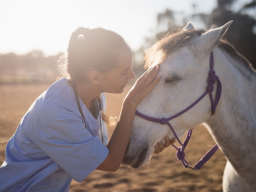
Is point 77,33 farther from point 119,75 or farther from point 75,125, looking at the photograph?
point 75,125

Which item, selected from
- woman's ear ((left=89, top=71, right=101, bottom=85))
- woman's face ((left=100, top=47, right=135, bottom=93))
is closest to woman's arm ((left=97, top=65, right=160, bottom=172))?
woman's face ((left=100, top=47, right=135, bottom=93))

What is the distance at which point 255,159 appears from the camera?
1.74 metres

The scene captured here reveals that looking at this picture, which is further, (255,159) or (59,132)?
(255,159)

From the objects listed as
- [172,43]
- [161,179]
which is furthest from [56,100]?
[161,179]

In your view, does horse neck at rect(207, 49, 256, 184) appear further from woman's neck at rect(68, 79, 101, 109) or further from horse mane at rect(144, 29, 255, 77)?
woman's neck at rect(68, 79, 101, 109)

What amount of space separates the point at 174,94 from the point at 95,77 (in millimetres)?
689

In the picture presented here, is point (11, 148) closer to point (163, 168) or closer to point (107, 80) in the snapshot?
point (107, 80)

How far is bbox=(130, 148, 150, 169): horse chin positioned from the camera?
1.68 metres

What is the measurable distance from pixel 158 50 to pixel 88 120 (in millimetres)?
897

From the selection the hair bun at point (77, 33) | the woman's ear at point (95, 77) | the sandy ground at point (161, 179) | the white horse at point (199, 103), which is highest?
the hair bun at point (77, 33)

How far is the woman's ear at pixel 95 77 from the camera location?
1.67 metres

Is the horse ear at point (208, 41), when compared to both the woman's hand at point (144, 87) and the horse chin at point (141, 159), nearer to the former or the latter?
the woman's hand at point (144, 87)

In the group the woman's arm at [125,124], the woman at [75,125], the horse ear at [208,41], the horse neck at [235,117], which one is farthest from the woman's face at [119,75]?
the horse neck at [235,117]

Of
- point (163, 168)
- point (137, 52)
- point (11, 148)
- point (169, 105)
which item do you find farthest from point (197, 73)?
point (137, 52)
